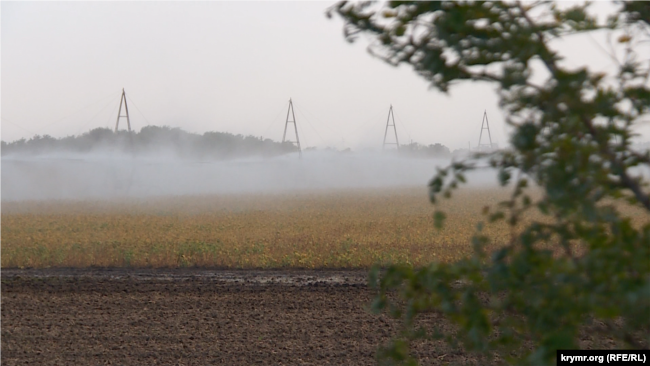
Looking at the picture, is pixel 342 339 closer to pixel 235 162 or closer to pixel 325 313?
pixel 325 313

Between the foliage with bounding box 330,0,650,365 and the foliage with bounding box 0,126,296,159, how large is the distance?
207 ft

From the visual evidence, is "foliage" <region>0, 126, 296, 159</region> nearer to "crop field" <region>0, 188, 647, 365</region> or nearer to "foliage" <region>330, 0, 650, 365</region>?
"crop field" <region>0, 188, 647, 365</region>

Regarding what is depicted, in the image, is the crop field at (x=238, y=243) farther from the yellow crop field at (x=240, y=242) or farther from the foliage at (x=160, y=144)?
the foliage at (x=160, y=144)

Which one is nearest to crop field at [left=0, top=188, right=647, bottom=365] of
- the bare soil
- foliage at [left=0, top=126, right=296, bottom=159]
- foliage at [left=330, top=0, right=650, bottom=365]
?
the bare soil

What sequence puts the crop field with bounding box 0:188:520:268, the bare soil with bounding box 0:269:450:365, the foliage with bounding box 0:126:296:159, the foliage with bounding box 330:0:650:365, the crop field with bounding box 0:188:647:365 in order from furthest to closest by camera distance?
the foliage with bounding box 0:126:296:159
the crop field with bounding box 0:188:520:268
the crop field with bounding box 0:188:647:365
the bare soil with bounding box 0:269:450:365
the foliage with bounding box 330:0:650:365

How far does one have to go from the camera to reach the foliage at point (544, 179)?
166cm

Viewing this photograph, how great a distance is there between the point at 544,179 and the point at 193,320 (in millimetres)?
7764

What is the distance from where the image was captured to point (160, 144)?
79.8 m

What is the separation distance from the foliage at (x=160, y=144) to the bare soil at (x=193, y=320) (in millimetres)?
52988

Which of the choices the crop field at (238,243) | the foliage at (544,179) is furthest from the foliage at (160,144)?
the foliage at (544,179)

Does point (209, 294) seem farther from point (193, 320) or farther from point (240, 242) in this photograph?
point (240, 242)

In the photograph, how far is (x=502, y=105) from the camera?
6.35 ft

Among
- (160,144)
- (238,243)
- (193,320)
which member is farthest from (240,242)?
(160,144)

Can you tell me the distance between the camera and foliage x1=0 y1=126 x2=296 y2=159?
2552 inches
